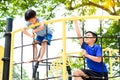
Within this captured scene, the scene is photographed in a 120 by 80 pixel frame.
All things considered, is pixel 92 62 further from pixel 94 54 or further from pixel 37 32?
pixel 37 32

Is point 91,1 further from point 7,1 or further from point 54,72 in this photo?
point 54,72

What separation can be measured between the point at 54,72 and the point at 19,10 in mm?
10478

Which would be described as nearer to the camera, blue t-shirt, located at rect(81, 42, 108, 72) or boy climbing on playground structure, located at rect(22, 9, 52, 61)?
blue t-shirt, located at rect(81, 42, 108, 72)

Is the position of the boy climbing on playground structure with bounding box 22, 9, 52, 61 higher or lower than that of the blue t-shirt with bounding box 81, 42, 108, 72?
higher

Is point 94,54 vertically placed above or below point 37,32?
below

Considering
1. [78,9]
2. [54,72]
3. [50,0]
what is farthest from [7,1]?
[54,72]

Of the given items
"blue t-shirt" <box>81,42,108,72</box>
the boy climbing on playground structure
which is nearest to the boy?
"blue t-shirt" <box>81,42,108,72</box>

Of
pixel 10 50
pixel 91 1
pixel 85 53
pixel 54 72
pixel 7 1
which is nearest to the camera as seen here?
pixel 85 53

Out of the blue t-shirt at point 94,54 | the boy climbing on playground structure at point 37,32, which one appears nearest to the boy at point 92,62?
the blue t-shirt at point 94,54

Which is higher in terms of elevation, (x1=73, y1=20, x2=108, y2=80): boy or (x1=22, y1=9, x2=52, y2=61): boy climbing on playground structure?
(x1=22, y1=9, x2=52, y2=61): boy climbing on playground structure

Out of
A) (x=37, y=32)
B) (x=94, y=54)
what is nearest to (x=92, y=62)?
(x=94, y=54)

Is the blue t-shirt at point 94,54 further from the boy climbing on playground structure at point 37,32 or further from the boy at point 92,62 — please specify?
the boy climbing on playground structure at point 37,32

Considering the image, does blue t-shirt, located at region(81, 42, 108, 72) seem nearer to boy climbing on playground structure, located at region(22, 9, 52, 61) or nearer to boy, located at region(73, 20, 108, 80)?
boy, located at region(73, 20, 108, 80)

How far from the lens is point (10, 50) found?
502cm
